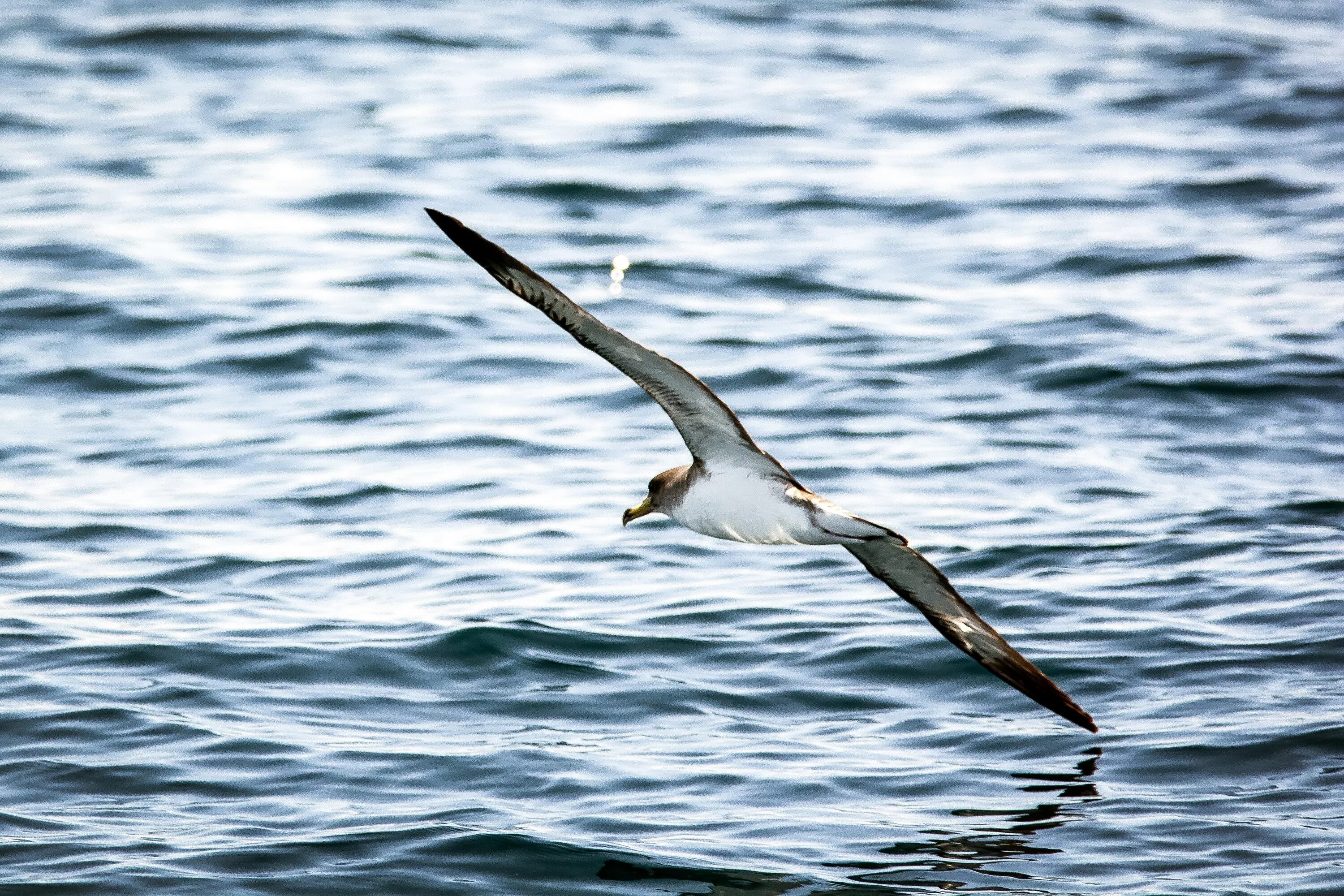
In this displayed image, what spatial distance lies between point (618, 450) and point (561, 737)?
3.58 meters

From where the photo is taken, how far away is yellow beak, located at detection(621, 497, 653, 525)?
23.5 feet

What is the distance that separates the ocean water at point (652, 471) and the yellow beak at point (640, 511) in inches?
34.7

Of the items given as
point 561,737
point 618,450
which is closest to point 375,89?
point 618,450

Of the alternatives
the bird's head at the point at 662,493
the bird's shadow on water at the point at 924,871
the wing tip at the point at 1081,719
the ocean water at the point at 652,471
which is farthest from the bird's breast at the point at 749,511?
the wing tip at the point at 1081,719

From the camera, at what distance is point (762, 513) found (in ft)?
21.1

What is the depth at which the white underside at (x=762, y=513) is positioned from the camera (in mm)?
6246

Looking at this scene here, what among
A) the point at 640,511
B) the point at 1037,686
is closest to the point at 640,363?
the point at 640,511

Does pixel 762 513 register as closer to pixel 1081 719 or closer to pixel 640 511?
pixel 640 511

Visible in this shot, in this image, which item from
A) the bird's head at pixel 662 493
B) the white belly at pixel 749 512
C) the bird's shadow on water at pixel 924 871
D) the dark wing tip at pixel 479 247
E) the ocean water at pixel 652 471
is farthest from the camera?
the bird's head at pixel 662 493

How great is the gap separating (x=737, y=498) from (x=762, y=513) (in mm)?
127

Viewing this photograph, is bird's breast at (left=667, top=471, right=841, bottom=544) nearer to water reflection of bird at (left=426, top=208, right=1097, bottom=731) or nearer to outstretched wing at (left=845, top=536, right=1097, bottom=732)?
water reflection of bird at (left=426, top=208, right=1097, bottom=731)

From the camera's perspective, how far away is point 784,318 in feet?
43.1

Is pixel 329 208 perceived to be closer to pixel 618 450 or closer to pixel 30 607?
pixel 618 450

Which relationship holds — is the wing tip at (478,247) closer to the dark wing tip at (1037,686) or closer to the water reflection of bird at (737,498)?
the water reflection of bird at (737,498)
